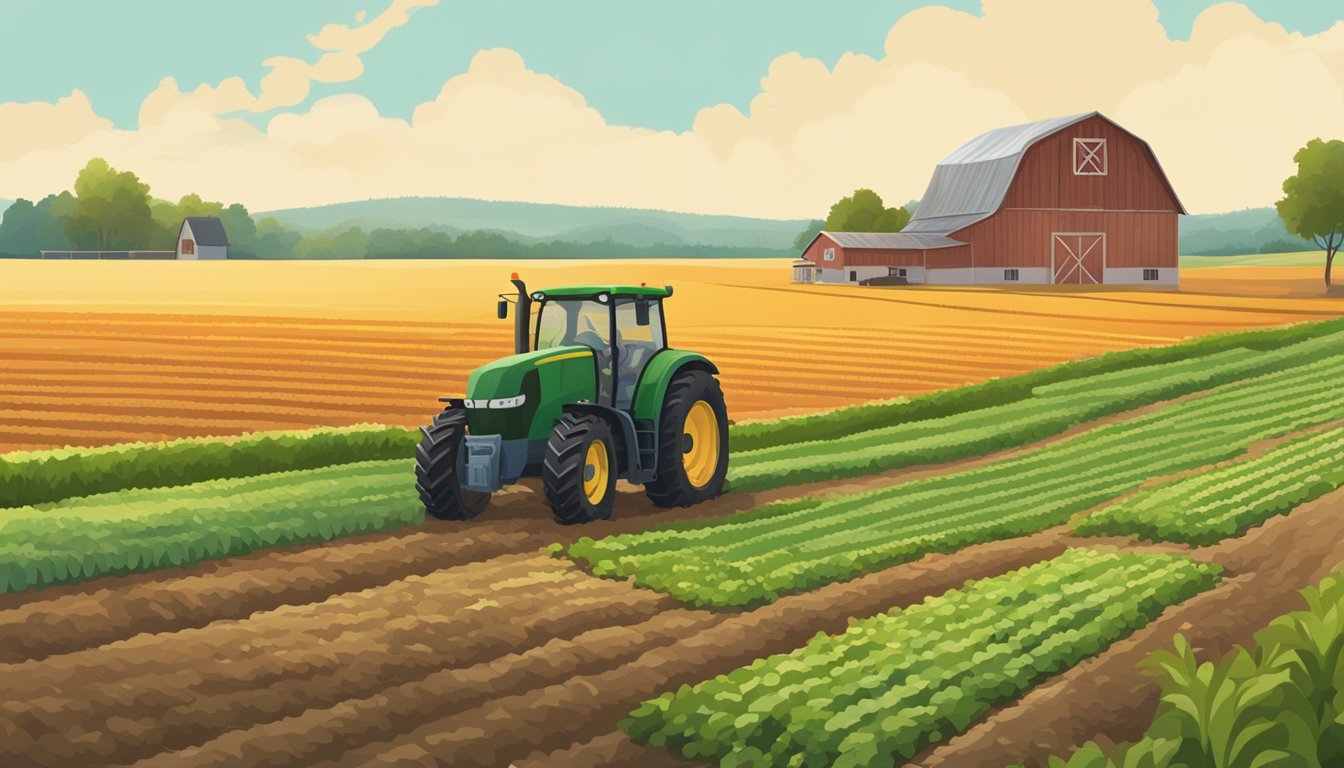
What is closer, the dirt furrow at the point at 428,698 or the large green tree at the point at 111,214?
Answer: the dirt furrow at the point at 428,698

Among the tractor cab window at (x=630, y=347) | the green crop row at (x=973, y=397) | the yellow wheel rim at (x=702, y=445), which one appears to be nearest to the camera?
the tractor cab window at (x=630, y=347)

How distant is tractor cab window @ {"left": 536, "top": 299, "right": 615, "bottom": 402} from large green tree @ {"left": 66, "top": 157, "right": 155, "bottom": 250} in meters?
121

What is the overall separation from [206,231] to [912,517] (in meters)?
116

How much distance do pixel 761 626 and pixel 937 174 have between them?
6570 centimetres

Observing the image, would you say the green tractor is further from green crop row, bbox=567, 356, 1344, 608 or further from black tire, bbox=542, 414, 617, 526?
green crop row, bbox=567, 356, 1344, 608

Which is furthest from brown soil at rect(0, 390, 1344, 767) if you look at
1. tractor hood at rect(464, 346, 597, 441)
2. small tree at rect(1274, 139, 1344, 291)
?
small tree at rect(1274, 139, 1344, 291)

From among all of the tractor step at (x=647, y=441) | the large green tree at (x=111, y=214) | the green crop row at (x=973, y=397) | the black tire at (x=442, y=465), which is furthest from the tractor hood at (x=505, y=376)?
the large green tree at (x=111, y=214)

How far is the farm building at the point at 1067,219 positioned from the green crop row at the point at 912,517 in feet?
150

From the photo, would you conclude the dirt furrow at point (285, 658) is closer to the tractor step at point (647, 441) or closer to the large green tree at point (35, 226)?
the tractor step at point (647, 441)

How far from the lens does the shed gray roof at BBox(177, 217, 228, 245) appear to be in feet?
388

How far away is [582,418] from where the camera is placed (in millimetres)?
11930

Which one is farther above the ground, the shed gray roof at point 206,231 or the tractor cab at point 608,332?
the shed gray roof at point 206,231

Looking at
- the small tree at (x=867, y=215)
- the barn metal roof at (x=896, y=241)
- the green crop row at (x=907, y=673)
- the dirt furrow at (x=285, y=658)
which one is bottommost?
the green crop row at (x=907, y=673)

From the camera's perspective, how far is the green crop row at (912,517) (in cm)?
1003
